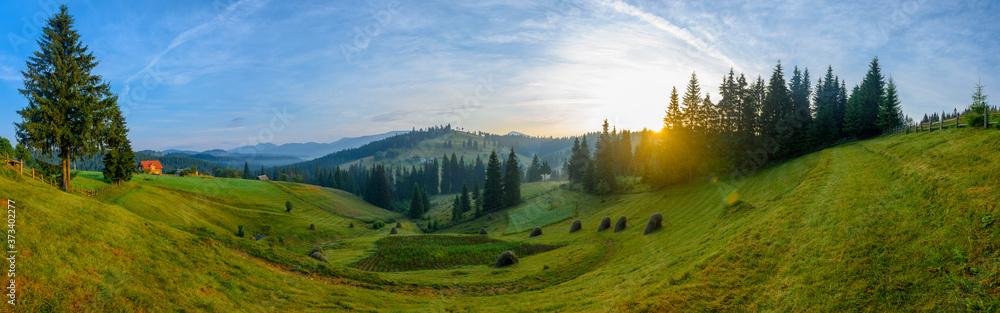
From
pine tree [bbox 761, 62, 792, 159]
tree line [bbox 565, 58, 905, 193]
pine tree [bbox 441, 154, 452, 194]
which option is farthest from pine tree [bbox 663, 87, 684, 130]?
pine tree [bbox 441, 154, 452, 194]

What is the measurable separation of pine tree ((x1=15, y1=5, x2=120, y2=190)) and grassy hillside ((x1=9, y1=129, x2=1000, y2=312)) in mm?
19576

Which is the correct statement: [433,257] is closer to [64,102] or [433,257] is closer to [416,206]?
[64,102]

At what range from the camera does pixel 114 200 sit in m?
40.1

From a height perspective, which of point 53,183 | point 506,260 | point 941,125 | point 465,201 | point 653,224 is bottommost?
point 465,201

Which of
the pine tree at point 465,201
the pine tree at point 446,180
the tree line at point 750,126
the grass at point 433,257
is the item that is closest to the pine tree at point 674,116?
the tree line at point 750,126

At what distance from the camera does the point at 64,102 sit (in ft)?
99.2

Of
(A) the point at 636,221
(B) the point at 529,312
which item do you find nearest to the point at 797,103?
(A) the point at 636,221

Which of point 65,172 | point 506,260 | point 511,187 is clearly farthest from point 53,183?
point 511,187

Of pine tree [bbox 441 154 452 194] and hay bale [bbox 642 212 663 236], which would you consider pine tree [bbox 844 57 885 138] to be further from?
pine tree [bbox 441 154 452 194]

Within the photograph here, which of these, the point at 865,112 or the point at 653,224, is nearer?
the point at 653,224

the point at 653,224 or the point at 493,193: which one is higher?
the point at 653,224

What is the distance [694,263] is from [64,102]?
51805mm

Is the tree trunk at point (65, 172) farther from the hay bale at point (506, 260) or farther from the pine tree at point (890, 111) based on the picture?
the pine tree at point (890, 111)

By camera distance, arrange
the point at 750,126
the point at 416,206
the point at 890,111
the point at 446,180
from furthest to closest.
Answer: the point at 446,180 < the point at 416,206 < the point at 750,126 < the point at 890,111
